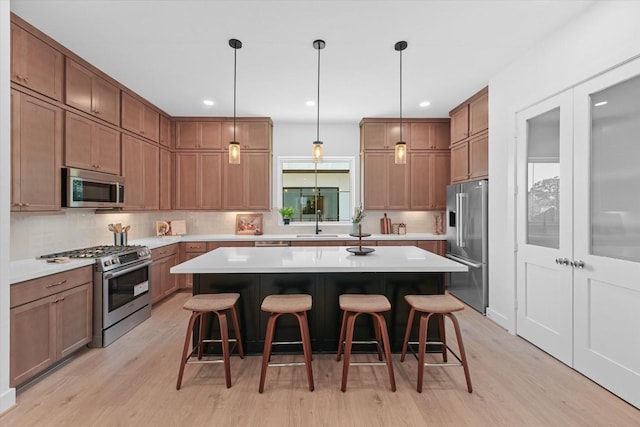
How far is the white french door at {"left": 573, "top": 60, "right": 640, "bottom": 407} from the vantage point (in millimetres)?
2139

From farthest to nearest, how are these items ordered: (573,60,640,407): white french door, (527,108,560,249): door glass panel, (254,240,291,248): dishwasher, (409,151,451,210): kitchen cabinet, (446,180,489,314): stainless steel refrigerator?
(409,151,451,210): kitchen cabinet < (254,240,291,248): dishwasher < (446,180,489,314): stainless steel refrigerator < (527,108,560,249): door glass panel < (573,60,640,407): white french door

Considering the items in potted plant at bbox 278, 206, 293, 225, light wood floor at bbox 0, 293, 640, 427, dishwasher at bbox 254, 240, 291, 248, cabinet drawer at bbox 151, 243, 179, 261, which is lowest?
light wood floor at bbox 0, 293, 640, 427

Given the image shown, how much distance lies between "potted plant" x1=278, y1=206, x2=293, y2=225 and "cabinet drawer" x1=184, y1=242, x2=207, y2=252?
1.37m

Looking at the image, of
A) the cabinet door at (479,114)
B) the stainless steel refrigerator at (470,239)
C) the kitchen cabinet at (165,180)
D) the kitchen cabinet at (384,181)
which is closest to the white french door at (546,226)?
the stainless steel refrigerator at (470,239)

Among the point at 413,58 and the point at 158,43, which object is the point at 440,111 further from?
the point at 158,43

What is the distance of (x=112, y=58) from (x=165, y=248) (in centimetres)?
238

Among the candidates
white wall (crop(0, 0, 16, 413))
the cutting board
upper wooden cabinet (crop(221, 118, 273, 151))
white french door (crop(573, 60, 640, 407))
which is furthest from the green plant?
white french door (crop(573, 60, 640, 407))

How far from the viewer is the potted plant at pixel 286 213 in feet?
18.1

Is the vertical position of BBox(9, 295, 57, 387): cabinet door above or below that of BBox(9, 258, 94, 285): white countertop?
below

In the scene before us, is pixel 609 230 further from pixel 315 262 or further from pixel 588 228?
pixel 315 262

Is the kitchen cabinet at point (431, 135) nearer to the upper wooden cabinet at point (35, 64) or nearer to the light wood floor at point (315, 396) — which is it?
the light wood floor at point (315, 396)

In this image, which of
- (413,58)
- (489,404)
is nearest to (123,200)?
(413,58)

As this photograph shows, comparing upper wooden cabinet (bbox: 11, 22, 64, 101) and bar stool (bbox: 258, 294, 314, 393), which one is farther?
upper wooden cabinet (bbox: 11, 22, 64, 101)

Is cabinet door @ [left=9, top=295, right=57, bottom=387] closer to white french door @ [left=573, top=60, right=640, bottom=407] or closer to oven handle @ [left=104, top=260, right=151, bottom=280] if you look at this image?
Answer: oven handle @ [left=104, top=260, right=151, bottom=280]
